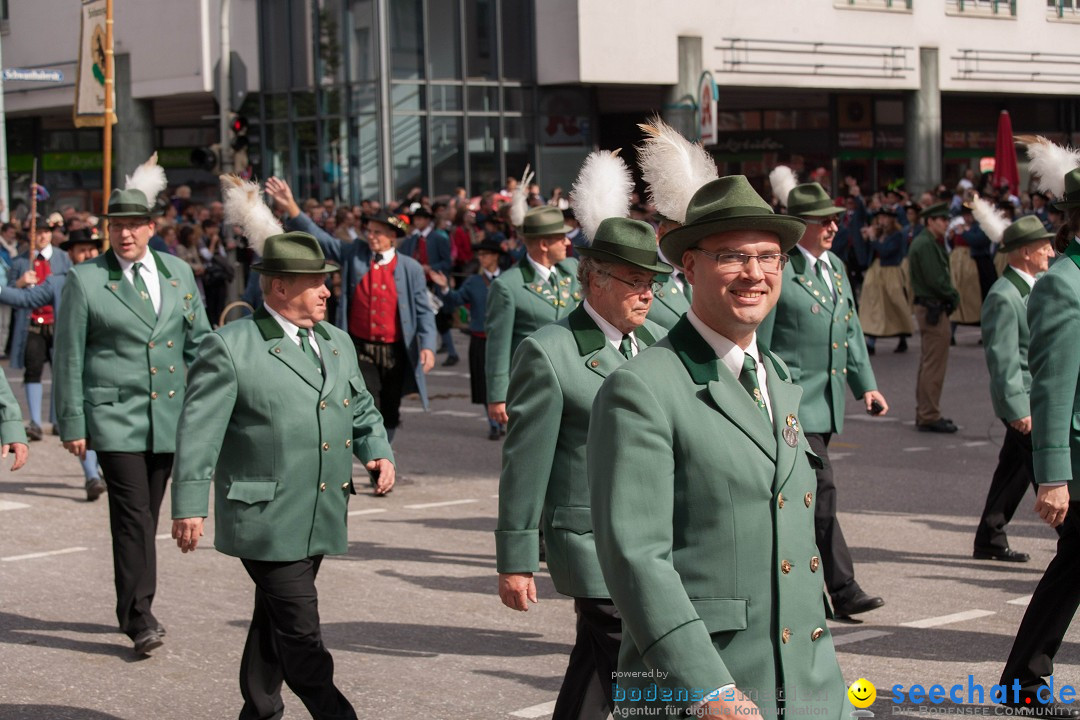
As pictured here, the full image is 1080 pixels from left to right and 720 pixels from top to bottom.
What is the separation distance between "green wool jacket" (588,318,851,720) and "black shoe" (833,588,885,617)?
4.15m

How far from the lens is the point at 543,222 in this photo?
30.7 ft

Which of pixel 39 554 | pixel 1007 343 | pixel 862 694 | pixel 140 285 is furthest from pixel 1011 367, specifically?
pixel 39 554

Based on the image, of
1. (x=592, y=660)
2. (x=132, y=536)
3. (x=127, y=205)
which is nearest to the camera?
(x=592, y=660)

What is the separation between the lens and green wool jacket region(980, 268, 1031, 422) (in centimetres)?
791

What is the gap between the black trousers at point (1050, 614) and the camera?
575 cm

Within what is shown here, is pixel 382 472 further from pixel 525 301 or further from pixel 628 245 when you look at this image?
pixel 525 301

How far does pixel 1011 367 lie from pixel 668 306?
1728 millimetres

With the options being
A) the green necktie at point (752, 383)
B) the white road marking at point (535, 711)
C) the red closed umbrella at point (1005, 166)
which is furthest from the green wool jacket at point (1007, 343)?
the red closed umbrella at point (1005, 166)

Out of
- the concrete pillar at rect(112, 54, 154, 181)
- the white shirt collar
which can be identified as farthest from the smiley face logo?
the concrete pillar at rect(112, 54, 154, 181)

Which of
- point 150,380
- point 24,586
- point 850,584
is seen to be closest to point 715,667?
point 850,584

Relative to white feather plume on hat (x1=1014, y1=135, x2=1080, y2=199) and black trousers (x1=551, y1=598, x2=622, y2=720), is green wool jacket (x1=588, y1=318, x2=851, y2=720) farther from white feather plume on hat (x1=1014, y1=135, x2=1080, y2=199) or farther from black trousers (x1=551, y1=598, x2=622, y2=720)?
white feather plume on hat (x1=1014, y1=135, x2=1080, y2=199)

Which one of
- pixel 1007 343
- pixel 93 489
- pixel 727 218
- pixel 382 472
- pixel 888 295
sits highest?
pixel 727 218

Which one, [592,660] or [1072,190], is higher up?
[1072,190]

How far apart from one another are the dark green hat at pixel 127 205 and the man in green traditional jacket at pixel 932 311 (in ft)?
27.6
